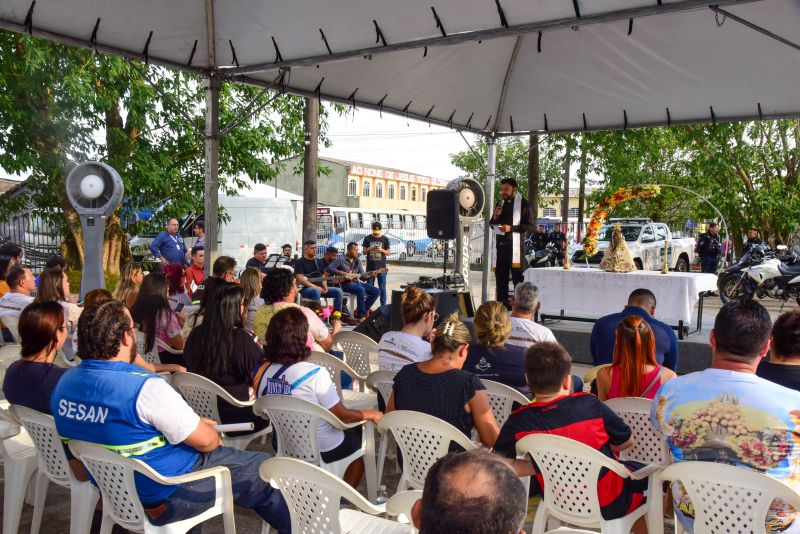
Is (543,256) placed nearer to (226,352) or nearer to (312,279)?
(312,279)

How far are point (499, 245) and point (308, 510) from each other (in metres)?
6.79

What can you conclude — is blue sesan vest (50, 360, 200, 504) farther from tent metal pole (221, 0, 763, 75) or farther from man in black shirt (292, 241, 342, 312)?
man in black shirt (292, 241, 342, 312)

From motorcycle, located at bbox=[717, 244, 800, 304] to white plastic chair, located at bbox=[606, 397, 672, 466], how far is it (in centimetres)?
911

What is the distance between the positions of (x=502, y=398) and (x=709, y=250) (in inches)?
532

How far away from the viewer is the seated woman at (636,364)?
340 centimetres

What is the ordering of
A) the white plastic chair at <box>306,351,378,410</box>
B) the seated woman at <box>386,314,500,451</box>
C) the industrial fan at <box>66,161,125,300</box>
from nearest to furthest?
the seated woman at <box>386,314,500,451</box> → the white plastic chair at <box>306,351,378,410</box> → the industrial fan at <box>66,161,125,300</box>

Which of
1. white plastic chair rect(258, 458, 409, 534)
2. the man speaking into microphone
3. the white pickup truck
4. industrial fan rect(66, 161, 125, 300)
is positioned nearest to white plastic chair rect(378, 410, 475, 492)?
white plastic chair rect(258, 458, 409, 534)

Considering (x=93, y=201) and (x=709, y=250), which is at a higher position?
(x=93, y=201)

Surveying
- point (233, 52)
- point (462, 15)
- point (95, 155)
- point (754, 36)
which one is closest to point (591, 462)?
point (462, 15)

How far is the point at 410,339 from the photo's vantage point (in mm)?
3898

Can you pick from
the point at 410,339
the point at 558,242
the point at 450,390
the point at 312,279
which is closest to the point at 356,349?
the point at 410,339

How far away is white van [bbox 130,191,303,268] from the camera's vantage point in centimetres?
1741

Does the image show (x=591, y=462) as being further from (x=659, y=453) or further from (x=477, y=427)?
(x=659, y=453)

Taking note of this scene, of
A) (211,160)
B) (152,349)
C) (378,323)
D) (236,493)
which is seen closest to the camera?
(236,493)
